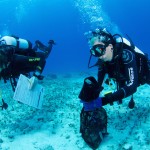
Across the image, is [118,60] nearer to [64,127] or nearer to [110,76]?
[110,76]

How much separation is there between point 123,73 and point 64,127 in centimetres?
281

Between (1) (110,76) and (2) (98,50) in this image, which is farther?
Answer: (1) (110,76)

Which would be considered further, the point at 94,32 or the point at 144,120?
the point at 144,120

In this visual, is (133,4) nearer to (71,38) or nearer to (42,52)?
(71,38)

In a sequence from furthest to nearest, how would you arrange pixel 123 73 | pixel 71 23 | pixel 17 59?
pixel 71 23
pixel 17 59
pixel 123 73

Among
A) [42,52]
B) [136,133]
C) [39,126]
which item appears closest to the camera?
[136,133]

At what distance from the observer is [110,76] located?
7.09 m

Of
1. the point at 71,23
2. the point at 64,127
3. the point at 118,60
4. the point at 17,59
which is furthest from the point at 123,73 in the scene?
the point at 71,23

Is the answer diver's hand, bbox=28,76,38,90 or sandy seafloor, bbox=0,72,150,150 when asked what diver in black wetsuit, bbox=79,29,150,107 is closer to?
sandy seafloor, bbox=0,72,150,150

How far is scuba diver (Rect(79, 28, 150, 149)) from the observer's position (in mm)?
5414

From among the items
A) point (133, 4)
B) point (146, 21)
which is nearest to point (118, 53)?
point (133, 4)

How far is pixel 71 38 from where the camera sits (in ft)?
616

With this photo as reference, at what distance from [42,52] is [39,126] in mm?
2881

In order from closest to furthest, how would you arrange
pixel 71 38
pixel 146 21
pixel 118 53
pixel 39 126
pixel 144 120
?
pixel 118 53 → pixel 144 120 → pixel 39 126 → pixel 146 21 → pixel 71 38
